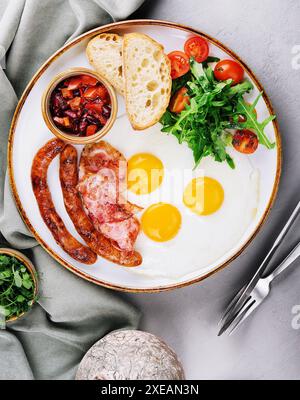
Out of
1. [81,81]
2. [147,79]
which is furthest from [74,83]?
[147,79]

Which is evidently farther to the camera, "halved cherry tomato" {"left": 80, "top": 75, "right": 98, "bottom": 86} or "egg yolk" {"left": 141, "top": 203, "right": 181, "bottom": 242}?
"egg yolk" {"left": 141, "top": 203, "right": 181, "bottom": 242}

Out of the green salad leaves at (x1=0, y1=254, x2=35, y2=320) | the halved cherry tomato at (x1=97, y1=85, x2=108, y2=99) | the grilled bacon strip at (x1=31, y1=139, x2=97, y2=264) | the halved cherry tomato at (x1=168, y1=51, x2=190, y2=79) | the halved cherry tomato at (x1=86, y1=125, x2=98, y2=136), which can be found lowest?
the green salad leaves at (x1=0, y1=254, x2=35, y2=320)

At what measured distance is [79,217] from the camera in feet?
9.62

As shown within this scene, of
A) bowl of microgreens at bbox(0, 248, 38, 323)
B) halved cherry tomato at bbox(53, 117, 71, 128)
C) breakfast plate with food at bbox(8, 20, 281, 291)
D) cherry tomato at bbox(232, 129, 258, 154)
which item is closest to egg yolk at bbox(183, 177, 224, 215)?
breakfast plate with food at bbox(8, 20, 281, 291)

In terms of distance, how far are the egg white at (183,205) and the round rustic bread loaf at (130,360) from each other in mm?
433

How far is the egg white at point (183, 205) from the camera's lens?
3.00 meters

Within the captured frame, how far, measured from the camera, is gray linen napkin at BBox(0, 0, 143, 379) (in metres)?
2.91

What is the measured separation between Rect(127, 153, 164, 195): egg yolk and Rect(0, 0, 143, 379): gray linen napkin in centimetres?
64

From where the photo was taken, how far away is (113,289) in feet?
9.98

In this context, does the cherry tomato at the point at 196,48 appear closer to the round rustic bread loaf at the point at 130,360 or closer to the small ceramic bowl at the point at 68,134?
the small ceramic bowl at the point at 68,134

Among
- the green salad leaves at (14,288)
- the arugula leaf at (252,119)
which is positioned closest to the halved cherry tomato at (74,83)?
the arugula leaf at (252,119)

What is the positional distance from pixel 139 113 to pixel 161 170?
0.37 metres

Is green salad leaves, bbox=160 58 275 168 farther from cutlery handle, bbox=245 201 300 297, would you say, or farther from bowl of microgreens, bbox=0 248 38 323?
bowl of microgreens, bbox=0 248 38 323

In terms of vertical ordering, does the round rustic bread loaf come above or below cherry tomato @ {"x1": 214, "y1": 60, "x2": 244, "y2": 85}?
Result: below
